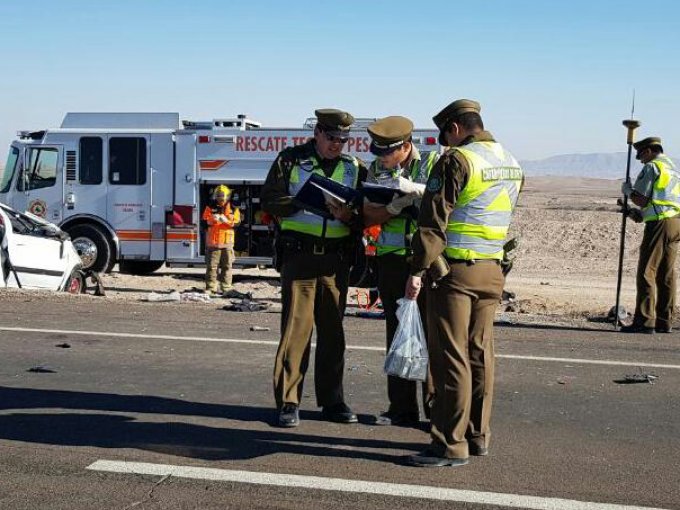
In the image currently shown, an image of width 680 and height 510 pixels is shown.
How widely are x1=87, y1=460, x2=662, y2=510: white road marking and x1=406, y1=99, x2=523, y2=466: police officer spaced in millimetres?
410

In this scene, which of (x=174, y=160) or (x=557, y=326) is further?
(x=174, y=160)

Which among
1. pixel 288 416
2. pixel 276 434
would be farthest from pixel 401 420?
pixel 276 434

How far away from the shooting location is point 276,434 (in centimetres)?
614

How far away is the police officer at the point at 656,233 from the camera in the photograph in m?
10.5

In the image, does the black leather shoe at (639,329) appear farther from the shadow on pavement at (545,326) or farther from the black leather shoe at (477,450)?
the black leather shoe at (477,450)

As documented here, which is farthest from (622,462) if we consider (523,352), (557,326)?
(557,326)

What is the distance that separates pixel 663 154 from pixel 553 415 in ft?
16.1

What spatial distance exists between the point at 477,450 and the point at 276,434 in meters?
1.24

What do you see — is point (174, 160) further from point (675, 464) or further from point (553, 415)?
point (675, 464)

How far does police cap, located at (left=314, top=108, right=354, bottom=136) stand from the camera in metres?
6.14

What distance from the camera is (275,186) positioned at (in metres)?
6.24

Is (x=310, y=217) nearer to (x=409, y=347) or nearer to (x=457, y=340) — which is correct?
(x=409, y=347)

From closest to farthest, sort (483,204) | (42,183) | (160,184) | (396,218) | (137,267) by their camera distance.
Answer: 1. (483,204)
2. (396,218)
3. (160,184)
4. (42,183)
5. (137,267)

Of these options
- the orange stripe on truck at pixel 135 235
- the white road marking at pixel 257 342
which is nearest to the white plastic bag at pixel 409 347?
the white road marking at pixel 257 342
